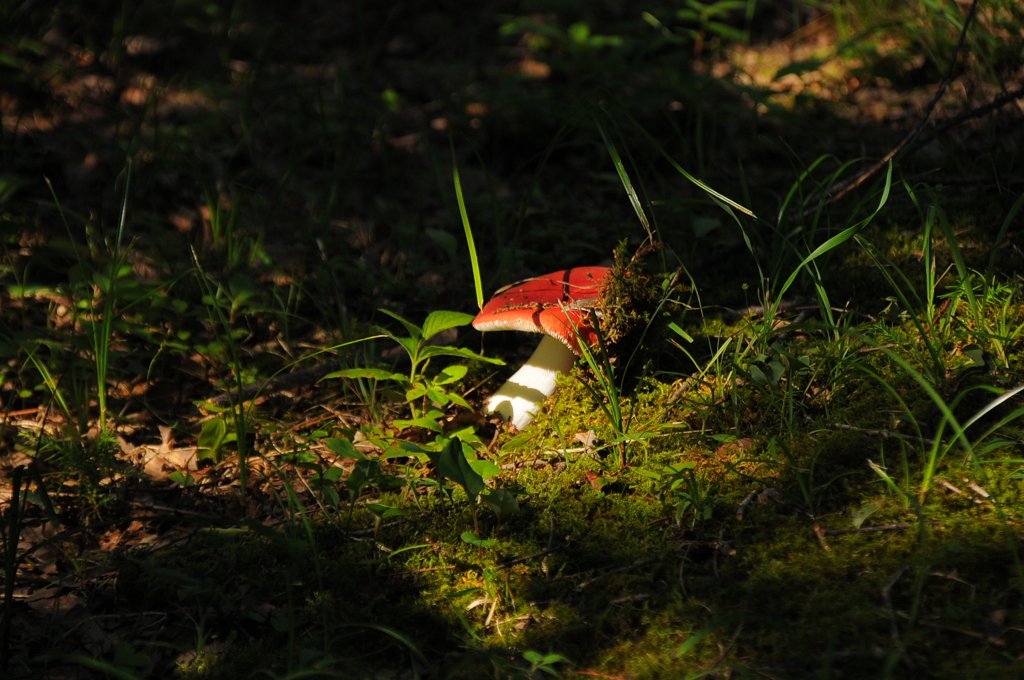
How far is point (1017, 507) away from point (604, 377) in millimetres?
1150

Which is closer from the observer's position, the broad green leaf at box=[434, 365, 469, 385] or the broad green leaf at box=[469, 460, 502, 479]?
the broad green leaf at box=[469, 460, 502, 479]

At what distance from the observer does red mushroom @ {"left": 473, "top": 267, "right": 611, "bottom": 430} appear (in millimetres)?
2219

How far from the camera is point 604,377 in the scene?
2281mm

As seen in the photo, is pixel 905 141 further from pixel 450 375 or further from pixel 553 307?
pixel 450 375

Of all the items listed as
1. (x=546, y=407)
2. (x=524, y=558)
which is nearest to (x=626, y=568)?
(x=524, y=558)

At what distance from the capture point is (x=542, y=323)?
220 centimetres

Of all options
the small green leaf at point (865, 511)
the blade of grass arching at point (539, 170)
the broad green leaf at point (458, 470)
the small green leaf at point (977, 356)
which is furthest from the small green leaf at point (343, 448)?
the small green leaf at point (977, 356)

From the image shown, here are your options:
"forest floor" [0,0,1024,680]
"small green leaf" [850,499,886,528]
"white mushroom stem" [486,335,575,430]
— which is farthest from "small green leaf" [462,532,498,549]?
"small green leaf" [850,499,886,528]

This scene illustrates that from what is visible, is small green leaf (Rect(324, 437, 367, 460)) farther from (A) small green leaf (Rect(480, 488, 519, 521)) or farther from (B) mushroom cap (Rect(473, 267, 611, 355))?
(B) mushroom cap (Rect(473, 267, 611, 355))

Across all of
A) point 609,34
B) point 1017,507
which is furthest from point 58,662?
point 609,34

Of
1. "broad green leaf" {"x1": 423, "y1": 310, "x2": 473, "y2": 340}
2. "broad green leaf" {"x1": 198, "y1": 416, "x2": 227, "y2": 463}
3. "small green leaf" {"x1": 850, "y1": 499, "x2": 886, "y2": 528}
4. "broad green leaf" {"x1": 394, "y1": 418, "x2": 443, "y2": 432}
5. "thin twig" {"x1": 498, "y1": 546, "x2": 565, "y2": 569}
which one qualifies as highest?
"broad green leaf" {"x1": 423, "y1": 310, "x2": 473, "y2": 340}

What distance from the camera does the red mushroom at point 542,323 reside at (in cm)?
222

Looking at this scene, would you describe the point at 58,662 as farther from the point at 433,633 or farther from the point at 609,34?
the point at 609,34

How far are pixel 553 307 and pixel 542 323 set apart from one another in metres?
0.09
